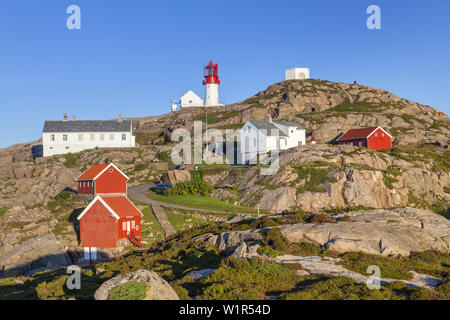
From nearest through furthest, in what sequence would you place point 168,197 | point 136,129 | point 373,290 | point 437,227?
point 373,290 → point 437,227 → point 168,197 → point 136,129

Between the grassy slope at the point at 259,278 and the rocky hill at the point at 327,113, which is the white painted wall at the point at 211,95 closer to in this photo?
the rocky hill at the point at 327,113

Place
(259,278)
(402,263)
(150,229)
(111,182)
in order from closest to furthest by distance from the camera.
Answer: (259,278), (402,263), (150,229), (111,182)

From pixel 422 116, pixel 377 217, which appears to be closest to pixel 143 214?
pixel 377 217

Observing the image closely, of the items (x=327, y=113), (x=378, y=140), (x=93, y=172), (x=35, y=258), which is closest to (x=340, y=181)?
(x=378, y=140)

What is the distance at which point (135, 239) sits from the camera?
138 feet

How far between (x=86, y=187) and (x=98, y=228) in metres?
15.2

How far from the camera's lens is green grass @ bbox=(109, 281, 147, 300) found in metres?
12.4

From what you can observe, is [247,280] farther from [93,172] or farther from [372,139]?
[372,139]

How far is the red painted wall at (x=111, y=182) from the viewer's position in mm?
52156

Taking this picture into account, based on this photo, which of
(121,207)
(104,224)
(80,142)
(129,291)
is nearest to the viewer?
(129,291)

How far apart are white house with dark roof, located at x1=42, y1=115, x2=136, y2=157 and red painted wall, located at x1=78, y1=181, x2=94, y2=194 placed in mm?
31846
